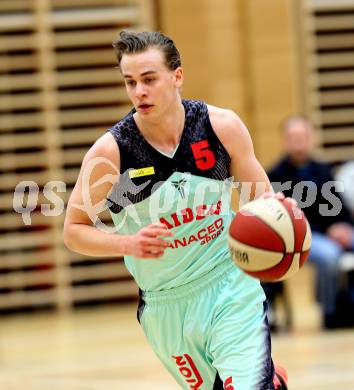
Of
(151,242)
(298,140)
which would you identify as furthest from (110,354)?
(151,242)

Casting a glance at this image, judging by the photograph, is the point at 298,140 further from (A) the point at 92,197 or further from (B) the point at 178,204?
(A) the point at 92,197

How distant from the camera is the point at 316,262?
1023 cm

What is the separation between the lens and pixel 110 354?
9.91m

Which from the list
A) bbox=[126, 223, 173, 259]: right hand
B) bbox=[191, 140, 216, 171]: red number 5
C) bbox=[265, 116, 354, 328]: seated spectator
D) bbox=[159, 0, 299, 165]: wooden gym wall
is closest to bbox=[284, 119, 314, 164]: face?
bbox=[265, 116, 354, 328]: seated spectator

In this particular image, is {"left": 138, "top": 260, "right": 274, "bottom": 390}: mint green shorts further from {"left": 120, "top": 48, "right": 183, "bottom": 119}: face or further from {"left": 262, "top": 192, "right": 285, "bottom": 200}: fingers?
{"left": 120, "top": 48, "right": 183, "bottom": 119}: face

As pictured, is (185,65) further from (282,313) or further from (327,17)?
(282,313)

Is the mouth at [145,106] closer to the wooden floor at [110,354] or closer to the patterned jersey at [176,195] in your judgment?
the patterned jersey at [176,195]

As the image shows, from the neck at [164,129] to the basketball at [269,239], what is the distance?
500 mm

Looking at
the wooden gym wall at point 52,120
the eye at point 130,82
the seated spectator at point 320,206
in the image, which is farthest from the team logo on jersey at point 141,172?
the wooden gym wall at point 52,120

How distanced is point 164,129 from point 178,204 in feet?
1.16

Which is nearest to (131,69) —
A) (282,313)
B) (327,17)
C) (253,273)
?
(253,273)

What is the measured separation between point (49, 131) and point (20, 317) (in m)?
2.31

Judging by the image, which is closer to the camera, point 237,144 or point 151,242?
point 151,242

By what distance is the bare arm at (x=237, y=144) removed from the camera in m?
5.07
